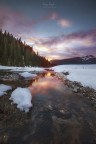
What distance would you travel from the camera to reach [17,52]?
82812mm

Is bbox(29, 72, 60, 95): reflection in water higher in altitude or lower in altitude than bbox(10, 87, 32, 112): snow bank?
lower

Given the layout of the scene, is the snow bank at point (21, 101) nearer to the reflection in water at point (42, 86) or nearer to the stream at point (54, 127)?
the stream at point (54, 127)

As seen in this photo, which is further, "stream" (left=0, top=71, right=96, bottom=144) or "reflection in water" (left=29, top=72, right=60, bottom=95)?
"reflection in water" (left=29, top=72, right=60, bottom=95)

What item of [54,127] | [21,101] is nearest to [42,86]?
[21,101]

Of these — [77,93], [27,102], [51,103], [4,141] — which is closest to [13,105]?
[27,102]

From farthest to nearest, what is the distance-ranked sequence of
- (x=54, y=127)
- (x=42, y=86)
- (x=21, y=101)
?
(x=42, y=86)
(x=21, y=101)
(x=54, y=127)

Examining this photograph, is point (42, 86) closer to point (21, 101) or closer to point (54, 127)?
point (21, 101)

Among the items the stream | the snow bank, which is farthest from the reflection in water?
the stream

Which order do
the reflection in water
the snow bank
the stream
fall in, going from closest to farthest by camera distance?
the stream
the snow bank
the reflection in water

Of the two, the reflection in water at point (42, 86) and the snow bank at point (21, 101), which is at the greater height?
the snow bank at point (21, 101)

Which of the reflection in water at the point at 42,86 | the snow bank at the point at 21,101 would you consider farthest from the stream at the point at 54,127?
the reflection in water at the point at 42,86

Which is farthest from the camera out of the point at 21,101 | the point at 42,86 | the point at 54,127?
the point at 42,86

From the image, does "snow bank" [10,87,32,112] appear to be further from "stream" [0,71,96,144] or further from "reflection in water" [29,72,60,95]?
"reflection in water" [29,72,60,95]

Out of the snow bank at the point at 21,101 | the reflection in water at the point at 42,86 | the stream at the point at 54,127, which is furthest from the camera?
the reflection in water at the point at 42,86
